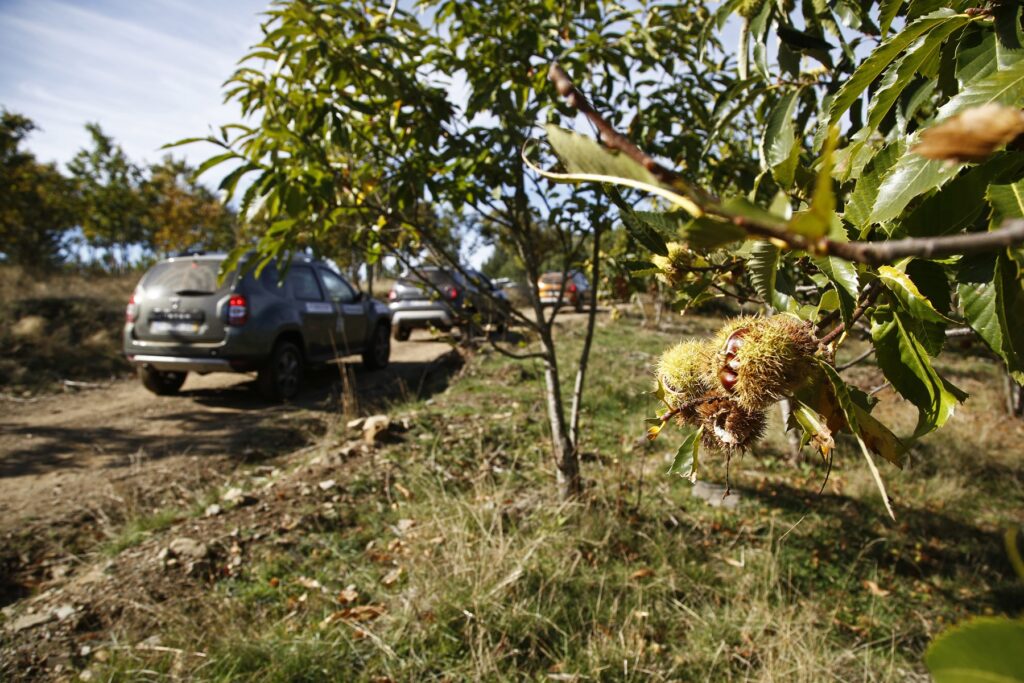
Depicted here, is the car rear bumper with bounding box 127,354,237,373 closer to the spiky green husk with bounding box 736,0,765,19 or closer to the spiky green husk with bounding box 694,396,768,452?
the spiky green husk with bounding box 736,0,765,19

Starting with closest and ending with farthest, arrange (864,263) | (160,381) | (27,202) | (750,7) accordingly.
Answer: (864,263)
(750,7)
(160,381)
(27,202)

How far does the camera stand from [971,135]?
1.02 feet

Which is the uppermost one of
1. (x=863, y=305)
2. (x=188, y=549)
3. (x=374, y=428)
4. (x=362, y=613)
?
(x=863, y=305)

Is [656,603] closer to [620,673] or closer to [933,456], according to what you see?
[620,673]

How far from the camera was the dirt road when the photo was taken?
4480mm

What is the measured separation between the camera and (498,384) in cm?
754

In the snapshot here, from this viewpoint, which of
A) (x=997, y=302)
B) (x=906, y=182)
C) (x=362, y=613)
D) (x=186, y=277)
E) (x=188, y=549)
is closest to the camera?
(x=997, y=302)

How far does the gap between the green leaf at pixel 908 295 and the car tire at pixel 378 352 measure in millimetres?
9267

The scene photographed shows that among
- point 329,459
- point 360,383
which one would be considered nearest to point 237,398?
point 360,383

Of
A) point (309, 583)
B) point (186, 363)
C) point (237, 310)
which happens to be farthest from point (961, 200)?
point (186, 363)

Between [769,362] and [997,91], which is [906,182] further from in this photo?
[769,362]

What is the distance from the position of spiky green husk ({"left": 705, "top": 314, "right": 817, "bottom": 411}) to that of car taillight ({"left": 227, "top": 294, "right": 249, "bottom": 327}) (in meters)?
6.82

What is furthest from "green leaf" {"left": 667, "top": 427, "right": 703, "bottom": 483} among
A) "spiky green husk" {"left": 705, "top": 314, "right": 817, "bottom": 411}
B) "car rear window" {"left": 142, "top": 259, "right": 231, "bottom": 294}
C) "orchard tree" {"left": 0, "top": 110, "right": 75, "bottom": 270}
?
"orchard tree" {"left": 0, "top": 110, "right": 75, "bottom": 270}

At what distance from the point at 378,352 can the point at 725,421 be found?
9.38m
